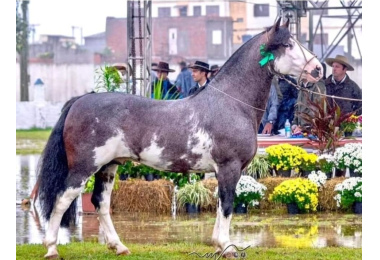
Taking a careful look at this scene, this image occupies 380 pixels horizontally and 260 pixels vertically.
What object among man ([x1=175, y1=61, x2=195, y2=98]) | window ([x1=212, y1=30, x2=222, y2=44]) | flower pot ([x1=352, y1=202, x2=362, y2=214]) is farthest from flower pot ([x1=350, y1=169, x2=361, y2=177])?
window ([x1=212, y1=30, x2=222, y2=44])

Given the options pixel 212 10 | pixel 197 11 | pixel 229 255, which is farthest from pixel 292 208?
pixel 197 11

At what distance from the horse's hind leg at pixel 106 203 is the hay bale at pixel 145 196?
12.6 ft

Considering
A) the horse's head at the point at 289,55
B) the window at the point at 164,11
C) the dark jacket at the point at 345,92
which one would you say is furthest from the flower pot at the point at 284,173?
the window at the point at 164,11

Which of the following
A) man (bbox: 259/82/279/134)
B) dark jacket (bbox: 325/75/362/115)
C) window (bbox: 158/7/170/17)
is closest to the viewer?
man (bbox: 259/82/279/134)

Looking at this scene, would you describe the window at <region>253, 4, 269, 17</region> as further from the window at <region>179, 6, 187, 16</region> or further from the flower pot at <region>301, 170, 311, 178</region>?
the flower pot at <region>301, 170, 311, 178</region>

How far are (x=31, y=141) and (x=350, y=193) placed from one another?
22037mm

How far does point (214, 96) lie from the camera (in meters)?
9.47

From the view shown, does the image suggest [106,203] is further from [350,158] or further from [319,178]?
[350,158]

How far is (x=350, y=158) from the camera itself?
13992 mm

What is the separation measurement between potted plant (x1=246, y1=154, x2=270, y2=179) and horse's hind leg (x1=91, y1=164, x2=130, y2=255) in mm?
4720

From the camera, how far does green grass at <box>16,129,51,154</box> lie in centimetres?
2927
